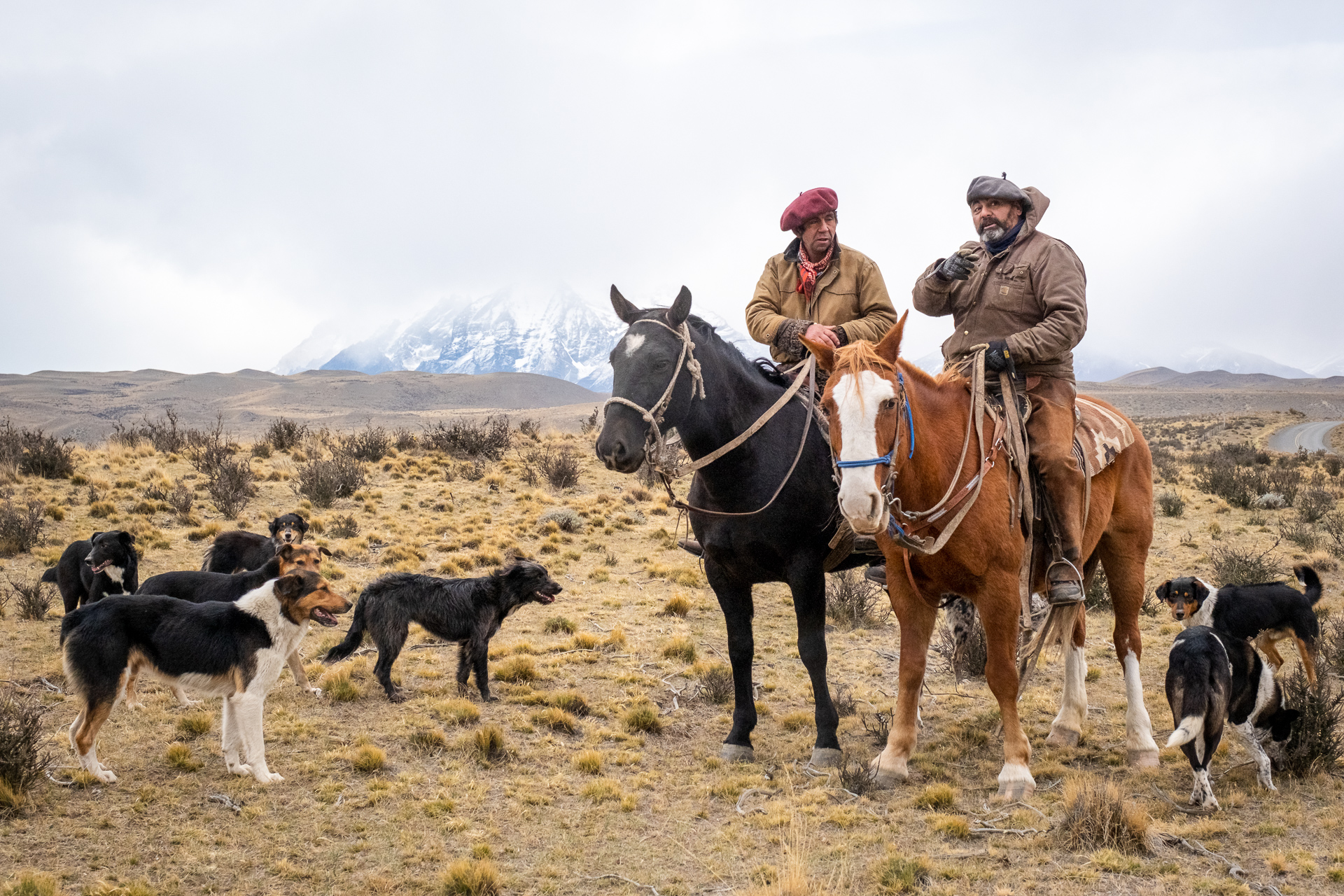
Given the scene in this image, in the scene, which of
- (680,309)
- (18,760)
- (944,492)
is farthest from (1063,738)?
(18,760)

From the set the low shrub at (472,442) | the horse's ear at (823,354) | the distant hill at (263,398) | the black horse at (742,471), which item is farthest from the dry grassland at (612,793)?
the distant hill at (263,398)

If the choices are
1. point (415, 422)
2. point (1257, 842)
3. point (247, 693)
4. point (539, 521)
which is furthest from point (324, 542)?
point (415, 422)

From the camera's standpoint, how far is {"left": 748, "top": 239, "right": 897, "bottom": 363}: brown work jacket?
5578 millimetres

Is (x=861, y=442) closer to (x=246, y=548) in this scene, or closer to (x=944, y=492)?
(x=944, y=492)

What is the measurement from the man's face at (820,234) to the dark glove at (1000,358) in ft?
4.76

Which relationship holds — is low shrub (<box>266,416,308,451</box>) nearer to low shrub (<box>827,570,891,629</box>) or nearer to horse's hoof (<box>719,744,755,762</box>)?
low shrub (<box>827,570,891,629</box>)

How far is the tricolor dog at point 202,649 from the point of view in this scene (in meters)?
4.68

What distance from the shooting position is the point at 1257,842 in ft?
13.2

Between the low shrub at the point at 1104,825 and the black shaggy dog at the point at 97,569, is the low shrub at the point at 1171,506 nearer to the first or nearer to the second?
the low shrub at the point at 1104,825

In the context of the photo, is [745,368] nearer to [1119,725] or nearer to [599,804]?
[599,804]

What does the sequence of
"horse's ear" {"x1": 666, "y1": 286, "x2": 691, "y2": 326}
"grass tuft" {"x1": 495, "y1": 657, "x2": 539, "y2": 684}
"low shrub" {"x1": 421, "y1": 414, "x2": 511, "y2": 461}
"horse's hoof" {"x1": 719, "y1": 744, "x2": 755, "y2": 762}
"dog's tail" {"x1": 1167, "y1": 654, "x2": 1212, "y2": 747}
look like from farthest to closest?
"low shrub" {"x1": 421, "y1": 414, "x2": 511, "y2": 461}, "grass tuft" {"x1": 495, "y1": 657, "x2": 539, "y2": 684}, "horse's hoof" {"x1": 719, "y1": 744, "x2": 755, "y2": 762}, "horse's ear" {"x1": 666, "y1": 286, "x2": 691, "y2": 326}, "dog's tail" {"x1": 1167, "y1": 654, "x2": 1212, "y2": 747}

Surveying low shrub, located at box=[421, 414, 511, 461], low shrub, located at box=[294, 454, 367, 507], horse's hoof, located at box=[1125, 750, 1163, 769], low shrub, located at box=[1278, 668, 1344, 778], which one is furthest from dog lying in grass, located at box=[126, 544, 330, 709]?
low shrub, located at box=[421, 414, 511, 461]

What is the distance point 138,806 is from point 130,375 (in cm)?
13202

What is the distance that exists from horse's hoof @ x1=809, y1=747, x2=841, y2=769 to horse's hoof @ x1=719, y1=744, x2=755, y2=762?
439 mm
